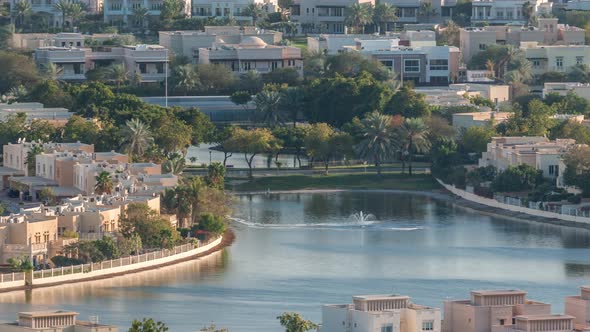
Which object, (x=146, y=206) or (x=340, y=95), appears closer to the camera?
(x=146, y=206)

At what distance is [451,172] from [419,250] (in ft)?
63.0

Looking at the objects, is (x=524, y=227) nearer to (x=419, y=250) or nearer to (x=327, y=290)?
(x=419, y=250)

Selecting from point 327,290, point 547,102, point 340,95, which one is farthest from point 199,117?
point 327,290

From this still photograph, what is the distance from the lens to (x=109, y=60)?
14712cm

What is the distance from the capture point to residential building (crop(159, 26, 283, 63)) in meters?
152

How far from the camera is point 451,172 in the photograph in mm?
111125

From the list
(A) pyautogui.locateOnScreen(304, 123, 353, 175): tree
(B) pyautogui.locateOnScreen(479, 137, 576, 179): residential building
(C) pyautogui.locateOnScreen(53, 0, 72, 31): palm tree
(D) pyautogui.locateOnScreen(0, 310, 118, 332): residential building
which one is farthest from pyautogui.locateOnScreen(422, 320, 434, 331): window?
(C) pyautogui.locateOnScreen(53, 0, 72, 31): palm tree

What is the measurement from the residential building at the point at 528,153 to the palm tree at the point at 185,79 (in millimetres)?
29739

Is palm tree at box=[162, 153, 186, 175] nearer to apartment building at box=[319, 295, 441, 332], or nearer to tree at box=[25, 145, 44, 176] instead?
tree at box=[25, 145, 44, 176]

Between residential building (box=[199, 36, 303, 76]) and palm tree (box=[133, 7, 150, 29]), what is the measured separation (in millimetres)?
23073

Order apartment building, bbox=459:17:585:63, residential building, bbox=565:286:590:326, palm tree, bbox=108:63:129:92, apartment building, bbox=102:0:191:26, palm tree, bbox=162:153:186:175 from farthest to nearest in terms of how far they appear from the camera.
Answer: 1. apartment building, bbox=102:0:191:26
2. apartment building, bbox=459:17:585:63
3. palm tree, bbox=108:63:129:92
4. palm tree, bbox=162:153:186:175
5. residential building, bbox=565:286:590:326

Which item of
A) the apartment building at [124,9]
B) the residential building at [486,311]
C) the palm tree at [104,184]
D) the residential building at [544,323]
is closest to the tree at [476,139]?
the palm tree at [104,184]

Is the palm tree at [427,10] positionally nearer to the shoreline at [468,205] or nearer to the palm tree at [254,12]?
the palm tree at [254,12]

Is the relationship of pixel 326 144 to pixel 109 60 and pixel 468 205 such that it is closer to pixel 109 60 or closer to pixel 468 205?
pixel 468 205
